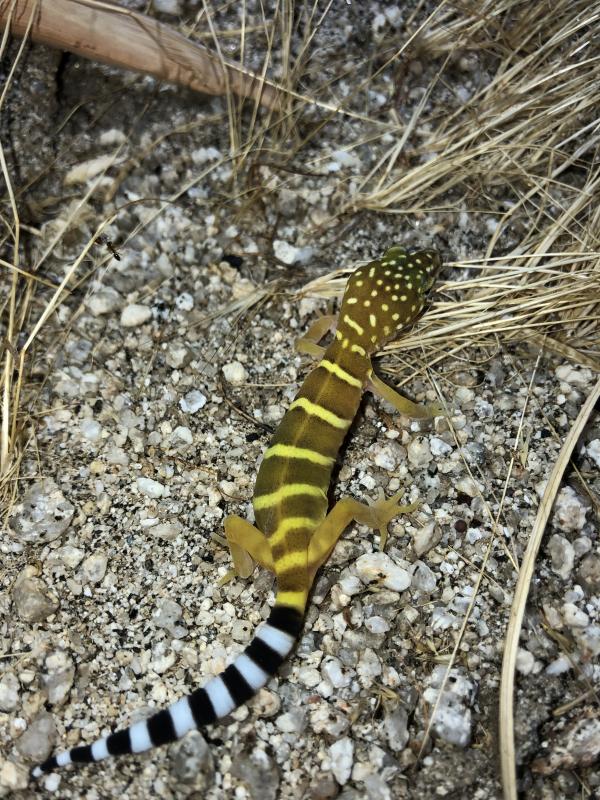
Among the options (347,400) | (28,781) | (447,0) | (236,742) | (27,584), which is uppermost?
(447,0)

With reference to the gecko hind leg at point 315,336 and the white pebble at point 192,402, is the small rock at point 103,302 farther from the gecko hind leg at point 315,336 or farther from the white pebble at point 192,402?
the gecko hind leg at point 315,336

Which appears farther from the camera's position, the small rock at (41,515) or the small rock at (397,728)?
the small rock at (41,515)

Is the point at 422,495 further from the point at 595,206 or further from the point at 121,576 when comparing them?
the point at 595,206

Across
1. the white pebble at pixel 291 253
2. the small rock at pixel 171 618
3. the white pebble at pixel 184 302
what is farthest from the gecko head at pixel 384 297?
the small rock at pixel 171 618

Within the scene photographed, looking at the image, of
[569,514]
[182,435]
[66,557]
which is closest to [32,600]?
[66,557]

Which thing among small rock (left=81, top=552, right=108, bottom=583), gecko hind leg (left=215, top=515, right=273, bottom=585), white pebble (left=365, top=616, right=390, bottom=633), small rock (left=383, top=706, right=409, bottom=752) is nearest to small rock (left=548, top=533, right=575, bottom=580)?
white pebble (left=365, top=616, right=390, bottom=633)

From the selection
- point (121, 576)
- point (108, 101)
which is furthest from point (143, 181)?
point (121, 576)
